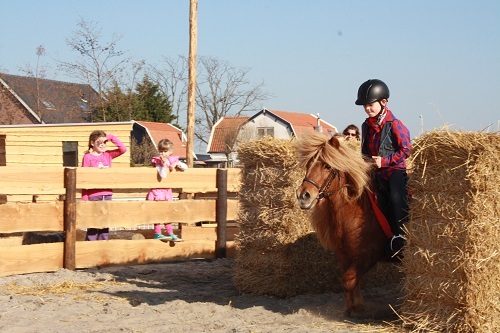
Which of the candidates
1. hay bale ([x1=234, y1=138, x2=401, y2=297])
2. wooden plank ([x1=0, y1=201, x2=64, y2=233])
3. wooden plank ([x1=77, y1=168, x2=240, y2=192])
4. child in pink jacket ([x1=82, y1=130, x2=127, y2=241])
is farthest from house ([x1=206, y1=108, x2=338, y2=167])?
hay bale ([x1=234, y1=138, x2=401, y2=297])

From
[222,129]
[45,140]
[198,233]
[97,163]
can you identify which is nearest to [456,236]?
[198,233]

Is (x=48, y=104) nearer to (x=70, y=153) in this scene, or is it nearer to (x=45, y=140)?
(x=70, y=153)

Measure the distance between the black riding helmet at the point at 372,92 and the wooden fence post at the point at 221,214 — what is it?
4.01m

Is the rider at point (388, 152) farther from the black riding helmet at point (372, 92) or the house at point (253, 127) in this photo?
the house at point (253, 127)

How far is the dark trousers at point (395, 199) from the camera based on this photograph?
6.32 m

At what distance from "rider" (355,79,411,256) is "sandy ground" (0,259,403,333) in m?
0.93

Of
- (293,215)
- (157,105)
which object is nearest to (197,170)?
(293,215)

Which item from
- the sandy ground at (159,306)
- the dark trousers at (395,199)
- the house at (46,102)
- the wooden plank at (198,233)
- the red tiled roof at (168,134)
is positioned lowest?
the sandy ground at (159,306)

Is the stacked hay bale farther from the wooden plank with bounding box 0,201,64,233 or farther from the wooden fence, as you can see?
the wooden plank with bounding box 0,201,64,233

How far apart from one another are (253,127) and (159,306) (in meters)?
55.5

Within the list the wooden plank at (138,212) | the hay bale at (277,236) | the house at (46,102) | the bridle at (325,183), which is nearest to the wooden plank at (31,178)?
the wooden plank at (138,212)

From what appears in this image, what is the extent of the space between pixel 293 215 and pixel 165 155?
3045mm

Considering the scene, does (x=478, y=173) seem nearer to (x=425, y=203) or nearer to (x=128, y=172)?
(x=425, y=203)

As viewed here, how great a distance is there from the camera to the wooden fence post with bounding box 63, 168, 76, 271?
8758 millimetres
